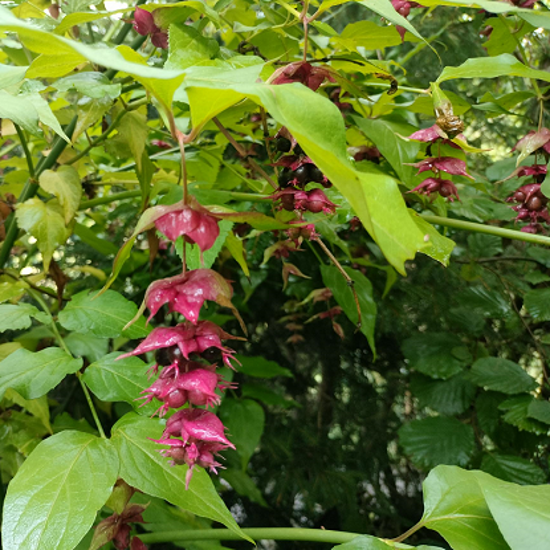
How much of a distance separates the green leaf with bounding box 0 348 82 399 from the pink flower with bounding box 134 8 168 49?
326mm

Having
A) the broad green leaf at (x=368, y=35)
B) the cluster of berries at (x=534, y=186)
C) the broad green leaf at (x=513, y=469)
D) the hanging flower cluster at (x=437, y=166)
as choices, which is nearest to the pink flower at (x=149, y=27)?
the broad green leaf at (x=368, y=35)

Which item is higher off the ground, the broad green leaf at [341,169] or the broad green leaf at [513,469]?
the broad green leaf at [341,169]

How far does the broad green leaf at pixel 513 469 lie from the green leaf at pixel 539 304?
0.76 ft

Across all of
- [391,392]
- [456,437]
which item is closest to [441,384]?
[456,437]

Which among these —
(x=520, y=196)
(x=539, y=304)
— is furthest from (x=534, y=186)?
(x=539, y=304)

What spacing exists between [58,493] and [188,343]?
0.49 feet

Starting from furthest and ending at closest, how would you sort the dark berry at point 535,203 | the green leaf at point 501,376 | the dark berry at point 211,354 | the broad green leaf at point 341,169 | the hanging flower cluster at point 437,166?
1. the green leaf at point 501,376
2. the dark berry at point 535,203
3. the hanging flower cluster at point 437,166
4. the dark berry at point 211,354
5. the broad green leaf at point 341,169

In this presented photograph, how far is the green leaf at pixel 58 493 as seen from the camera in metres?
0.32

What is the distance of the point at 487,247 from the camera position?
3.23 ft

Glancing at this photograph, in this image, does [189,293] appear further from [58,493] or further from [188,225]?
[58,493]

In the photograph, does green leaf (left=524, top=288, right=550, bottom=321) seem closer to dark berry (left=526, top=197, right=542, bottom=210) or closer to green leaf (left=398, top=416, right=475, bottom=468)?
green leaf (left=398, top=416, right=475, bottom=468)

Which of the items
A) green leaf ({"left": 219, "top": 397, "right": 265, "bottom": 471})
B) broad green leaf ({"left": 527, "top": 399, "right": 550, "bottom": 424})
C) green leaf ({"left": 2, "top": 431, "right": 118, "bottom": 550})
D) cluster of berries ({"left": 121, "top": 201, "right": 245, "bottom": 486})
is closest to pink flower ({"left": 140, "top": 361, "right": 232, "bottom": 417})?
cluster of berries ({"left": 121, "top": 201, "right": 245, "bottom": 486})

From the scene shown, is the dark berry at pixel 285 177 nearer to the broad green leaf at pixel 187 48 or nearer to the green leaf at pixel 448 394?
the broad green leaf at pixel 187 48

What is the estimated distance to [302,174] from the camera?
37cm
